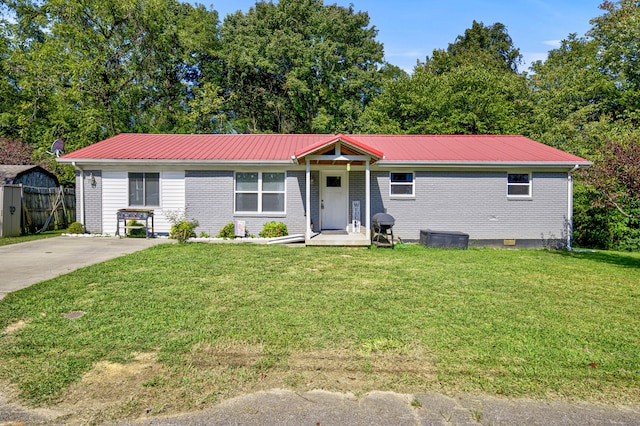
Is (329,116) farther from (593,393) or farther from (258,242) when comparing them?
(593,393)

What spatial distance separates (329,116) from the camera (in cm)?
2575

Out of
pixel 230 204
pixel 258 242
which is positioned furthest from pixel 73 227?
pixel 258 242

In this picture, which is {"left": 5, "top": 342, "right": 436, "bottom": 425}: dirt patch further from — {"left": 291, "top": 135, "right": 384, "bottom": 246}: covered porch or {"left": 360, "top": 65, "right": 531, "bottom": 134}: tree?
{"left": 360, "top": 65, "right": 531, "bottom": 134}: tree

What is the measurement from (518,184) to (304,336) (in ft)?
37.7

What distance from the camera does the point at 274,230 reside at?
39.5 feet

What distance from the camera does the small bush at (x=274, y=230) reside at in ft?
39.4

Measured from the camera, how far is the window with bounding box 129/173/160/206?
12734 millimetres

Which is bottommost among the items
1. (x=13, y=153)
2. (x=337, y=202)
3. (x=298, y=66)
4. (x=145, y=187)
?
(x=337, y=202)

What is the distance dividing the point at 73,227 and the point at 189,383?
39.0ft

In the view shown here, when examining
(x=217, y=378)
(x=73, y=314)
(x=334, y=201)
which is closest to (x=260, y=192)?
(x=334, y=201)

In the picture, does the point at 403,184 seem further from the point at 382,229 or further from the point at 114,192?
the point at 114,192

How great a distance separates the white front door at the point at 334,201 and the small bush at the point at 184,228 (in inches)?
175

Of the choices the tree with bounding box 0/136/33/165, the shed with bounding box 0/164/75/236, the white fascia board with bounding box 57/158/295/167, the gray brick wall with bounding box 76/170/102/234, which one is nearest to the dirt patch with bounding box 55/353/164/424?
the white fascia board with bounding box 57/158/295/167

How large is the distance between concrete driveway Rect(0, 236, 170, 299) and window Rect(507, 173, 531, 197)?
11.9 meters
